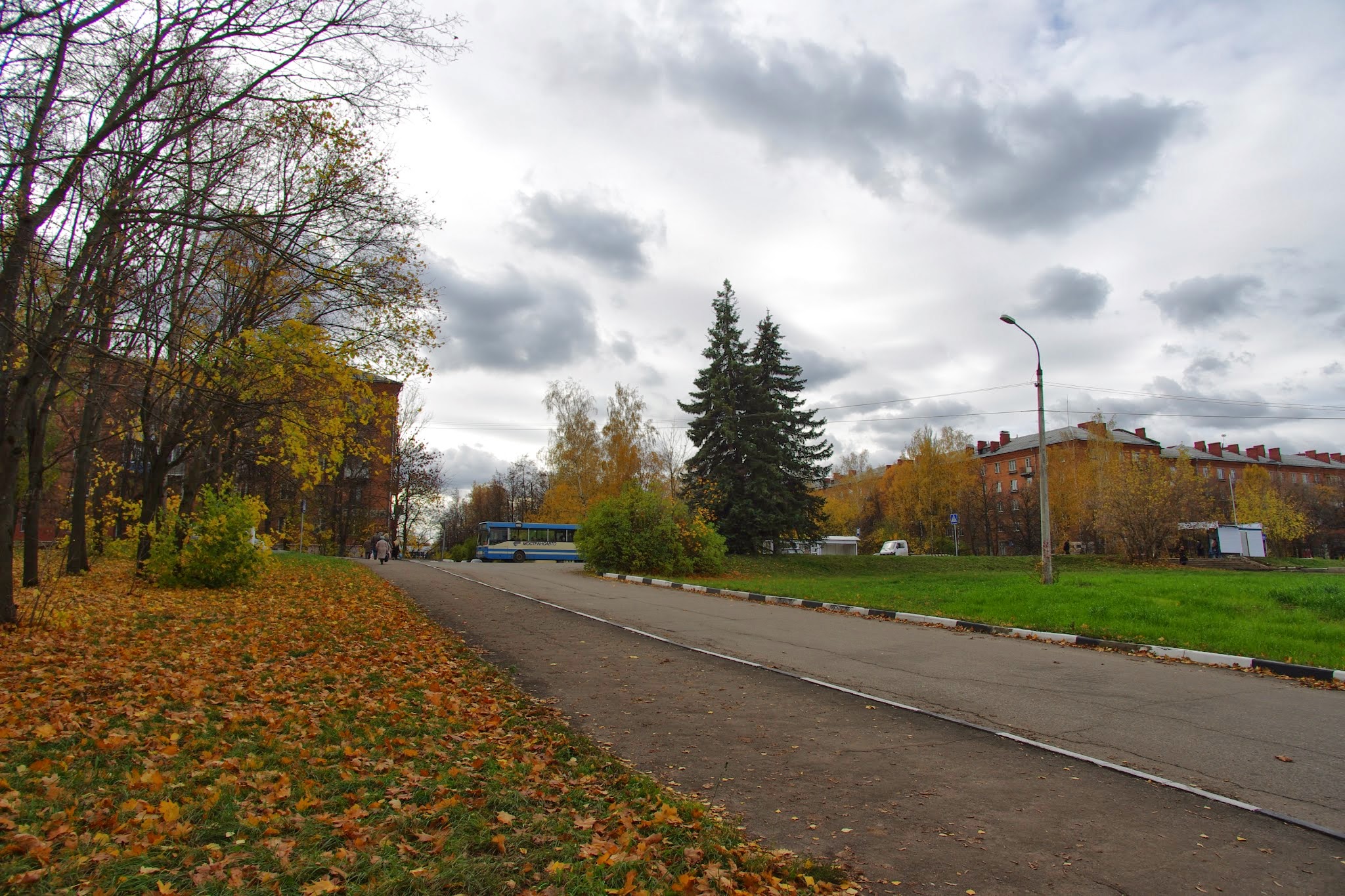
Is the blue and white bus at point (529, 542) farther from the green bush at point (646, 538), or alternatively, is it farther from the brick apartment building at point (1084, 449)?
the brick apartment building at point (1084, 449)

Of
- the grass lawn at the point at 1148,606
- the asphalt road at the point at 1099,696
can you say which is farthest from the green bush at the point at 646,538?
the asphalt road at the point at 1099,696

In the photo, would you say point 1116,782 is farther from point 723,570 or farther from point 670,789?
point 723,570

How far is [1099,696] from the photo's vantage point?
25.4ft

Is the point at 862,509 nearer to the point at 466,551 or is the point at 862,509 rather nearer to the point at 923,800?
the point at 466,551

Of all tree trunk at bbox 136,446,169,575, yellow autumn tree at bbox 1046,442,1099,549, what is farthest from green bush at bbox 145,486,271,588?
yellow autumn tree at bbox 1046,442,1099,549

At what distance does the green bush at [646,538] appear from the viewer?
92.3 feet

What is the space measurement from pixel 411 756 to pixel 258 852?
1.80 meters

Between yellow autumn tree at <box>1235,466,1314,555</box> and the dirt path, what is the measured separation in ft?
219

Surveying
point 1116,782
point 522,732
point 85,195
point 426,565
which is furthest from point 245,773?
point 426,565

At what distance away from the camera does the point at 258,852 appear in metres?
3.43

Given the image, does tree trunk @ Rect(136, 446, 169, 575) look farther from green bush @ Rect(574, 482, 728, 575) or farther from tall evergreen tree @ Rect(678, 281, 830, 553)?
tall evergreen tree @ Rect(678, 281, 830, 553)

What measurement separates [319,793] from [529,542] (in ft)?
142

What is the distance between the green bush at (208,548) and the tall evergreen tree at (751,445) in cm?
2219

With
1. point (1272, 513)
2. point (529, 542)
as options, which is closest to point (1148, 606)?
point (529, 542)
